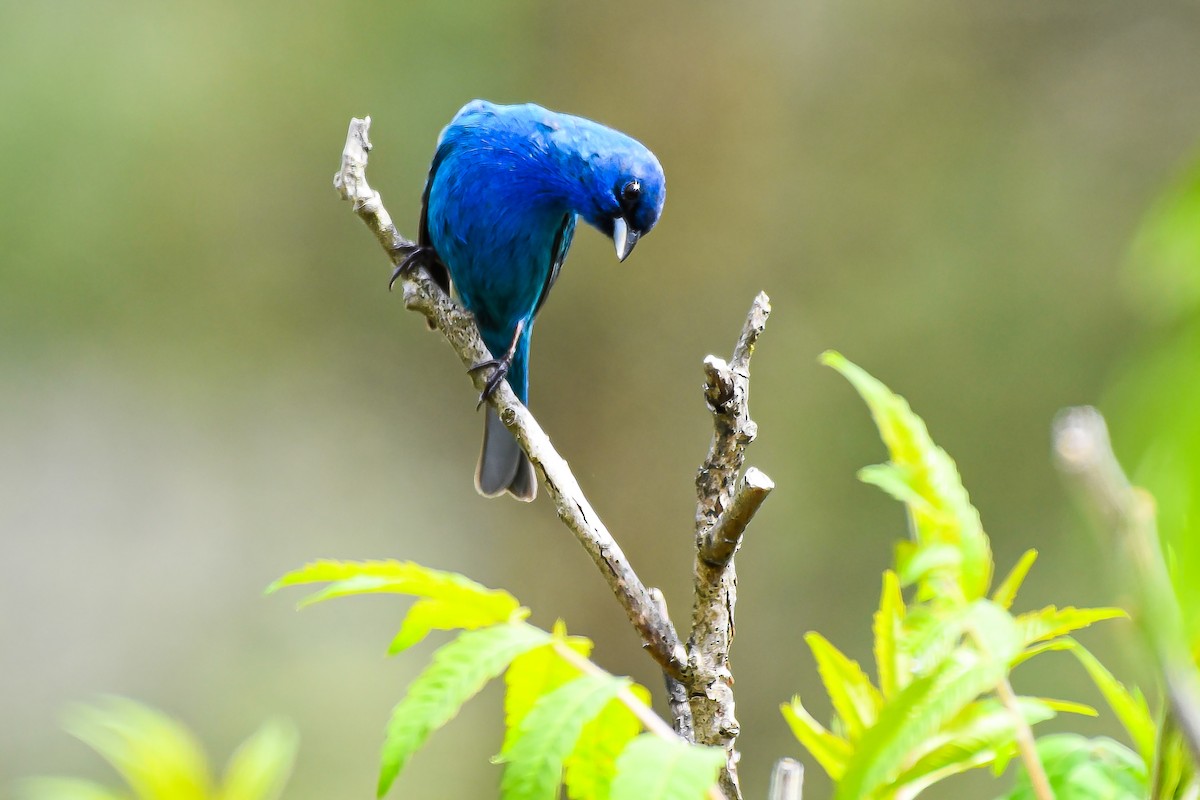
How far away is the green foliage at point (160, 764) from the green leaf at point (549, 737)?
0.20 meters

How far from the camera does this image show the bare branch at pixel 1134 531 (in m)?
0.40

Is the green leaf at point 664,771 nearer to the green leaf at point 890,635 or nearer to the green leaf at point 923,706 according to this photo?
the green leaf at point 923,706

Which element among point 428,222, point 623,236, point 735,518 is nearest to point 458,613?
point 735,518

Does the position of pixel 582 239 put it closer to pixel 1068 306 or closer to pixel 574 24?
pixel 574 24

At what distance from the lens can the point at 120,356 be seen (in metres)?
6.23

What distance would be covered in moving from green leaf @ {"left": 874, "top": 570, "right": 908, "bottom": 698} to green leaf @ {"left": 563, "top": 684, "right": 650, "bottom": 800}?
0.66ft

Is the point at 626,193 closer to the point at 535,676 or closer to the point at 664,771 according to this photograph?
the point at 535,676

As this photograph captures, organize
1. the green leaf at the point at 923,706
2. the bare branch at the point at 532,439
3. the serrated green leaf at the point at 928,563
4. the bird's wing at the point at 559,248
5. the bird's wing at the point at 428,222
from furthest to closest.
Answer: the bird's wing at the point at 559,248 → the bird's wing at the point at 428,222 → the bare branch at the point at 532,439 → the serrated green leaf at the point at 928,563 → the green leaf at the point at 923,706

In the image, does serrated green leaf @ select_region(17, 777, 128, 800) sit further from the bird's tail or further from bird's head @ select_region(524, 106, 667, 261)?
the bird's tail

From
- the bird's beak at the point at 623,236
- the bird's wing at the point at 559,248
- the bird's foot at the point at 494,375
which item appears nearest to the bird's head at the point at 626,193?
the bird's beak at the point at 623,236

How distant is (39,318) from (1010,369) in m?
5.12

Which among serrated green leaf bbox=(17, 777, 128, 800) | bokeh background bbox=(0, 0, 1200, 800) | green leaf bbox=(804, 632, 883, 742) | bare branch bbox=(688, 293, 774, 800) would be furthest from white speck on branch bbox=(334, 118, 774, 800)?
bokeh background bbox=(0, 0, 1200, 800)

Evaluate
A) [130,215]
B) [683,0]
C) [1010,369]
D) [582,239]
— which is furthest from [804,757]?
[130,215]

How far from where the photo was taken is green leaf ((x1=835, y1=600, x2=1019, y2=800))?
607mm
